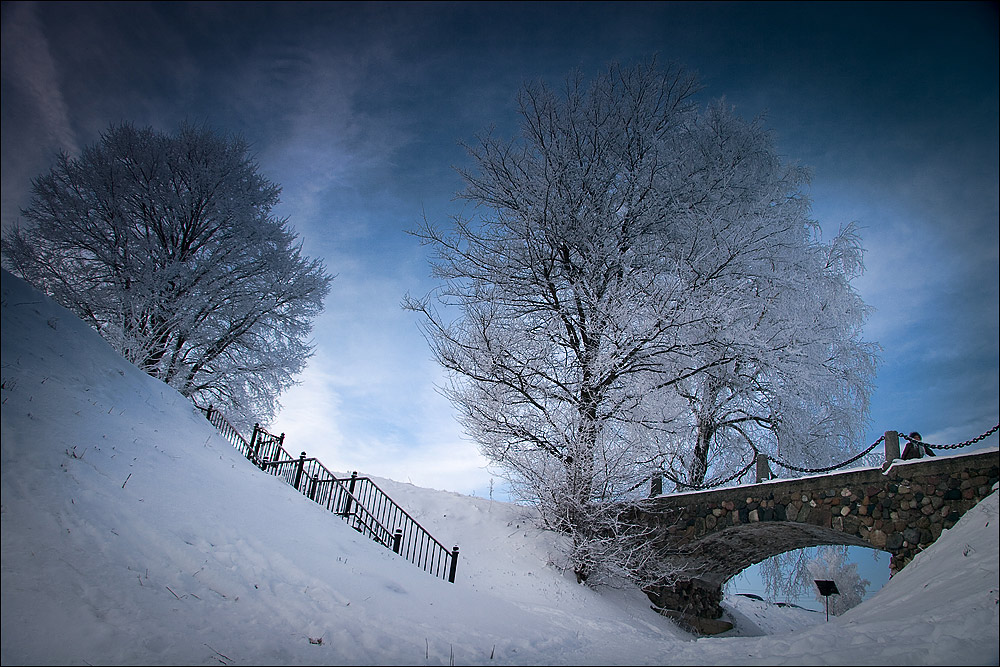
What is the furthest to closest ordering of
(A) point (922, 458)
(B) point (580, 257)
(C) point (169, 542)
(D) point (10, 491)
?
(B) point (580, 257) < (A) point (922, 458) < (C) point (169, 542) < (D) point (10, 491)

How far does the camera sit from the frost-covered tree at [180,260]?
38.5ft

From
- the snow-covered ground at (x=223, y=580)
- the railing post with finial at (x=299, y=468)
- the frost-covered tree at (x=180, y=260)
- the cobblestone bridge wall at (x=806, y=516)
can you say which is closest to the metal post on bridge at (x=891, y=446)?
the cobblestone bridge wall at (x=806, y=516)

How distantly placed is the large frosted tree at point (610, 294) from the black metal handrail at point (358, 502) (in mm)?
2272

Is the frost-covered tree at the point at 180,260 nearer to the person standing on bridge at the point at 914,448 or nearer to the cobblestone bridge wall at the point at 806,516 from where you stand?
the cobblestone bridge wall at the point at 806,516

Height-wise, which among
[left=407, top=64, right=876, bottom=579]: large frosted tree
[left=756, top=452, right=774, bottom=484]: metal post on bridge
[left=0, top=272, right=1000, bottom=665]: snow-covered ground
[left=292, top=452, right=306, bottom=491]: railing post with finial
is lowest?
[left=0, top=272, right=1000, bottom=665]: snow-covered ground

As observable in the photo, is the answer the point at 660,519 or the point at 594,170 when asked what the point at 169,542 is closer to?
the point at 660,519

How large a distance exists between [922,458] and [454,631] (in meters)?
7.26

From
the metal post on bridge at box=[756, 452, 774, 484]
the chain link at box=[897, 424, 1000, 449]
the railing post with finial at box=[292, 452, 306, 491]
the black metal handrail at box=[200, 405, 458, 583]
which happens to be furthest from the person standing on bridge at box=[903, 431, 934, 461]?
the railing post with finial at box=[292, 452, 306, 491]

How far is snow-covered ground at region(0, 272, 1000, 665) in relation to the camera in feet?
11.4

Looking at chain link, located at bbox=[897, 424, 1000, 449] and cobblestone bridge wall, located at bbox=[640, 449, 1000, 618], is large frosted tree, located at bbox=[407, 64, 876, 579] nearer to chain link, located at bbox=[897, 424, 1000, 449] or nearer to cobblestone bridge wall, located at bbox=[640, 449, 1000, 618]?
cobblestone bridge wall, located at bbox=[640, 449, 1000, 618]

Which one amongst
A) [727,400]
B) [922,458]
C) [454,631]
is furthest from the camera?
[727,400]

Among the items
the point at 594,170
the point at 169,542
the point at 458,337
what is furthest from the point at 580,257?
the point at 169,542

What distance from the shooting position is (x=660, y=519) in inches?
415

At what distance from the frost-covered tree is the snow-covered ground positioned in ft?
13.6
